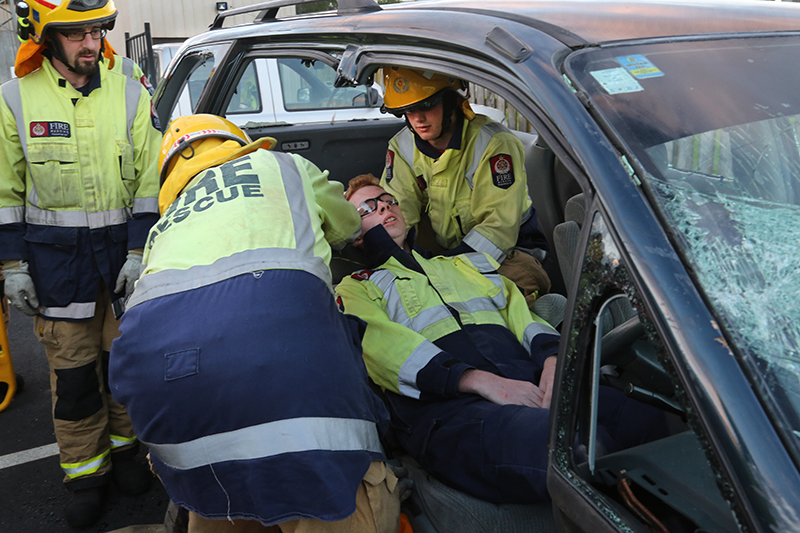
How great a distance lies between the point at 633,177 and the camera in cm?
95

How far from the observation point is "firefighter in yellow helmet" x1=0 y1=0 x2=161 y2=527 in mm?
2398

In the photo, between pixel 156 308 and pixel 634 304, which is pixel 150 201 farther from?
pixel 634 304

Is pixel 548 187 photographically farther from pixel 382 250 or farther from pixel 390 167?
pixel 382 250

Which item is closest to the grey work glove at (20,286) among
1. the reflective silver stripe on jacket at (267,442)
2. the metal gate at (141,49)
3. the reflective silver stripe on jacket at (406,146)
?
the reflective silver stripe on jacket at (267,442)

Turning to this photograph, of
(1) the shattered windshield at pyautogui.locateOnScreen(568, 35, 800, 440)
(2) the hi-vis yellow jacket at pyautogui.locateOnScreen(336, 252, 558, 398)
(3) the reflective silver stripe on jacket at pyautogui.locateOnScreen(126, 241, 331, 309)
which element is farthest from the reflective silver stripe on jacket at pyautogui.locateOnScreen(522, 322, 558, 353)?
(1) the shattered windshield at pyautogui.locateOnScreen(568, 35, 800, 440)

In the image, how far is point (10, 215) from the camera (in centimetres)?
243

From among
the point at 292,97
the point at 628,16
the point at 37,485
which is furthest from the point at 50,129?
the point at 292,97

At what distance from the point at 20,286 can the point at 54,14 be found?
1.01 m

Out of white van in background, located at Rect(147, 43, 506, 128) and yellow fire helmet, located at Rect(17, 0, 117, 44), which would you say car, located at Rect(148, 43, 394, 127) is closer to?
white van in background, located at Rect(147, 43, 506, 128)

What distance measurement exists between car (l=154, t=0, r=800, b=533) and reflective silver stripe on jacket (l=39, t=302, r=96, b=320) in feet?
5.76

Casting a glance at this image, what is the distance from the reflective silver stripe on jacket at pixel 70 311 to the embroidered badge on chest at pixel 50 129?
66 cm

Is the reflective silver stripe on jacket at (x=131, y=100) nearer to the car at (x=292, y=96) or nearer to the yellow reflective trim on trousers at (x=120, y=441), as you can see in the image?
the yellow reflective trim on trousers at (x=120, y=441)

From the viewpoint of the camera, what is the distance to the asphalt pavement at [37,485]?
2.55m

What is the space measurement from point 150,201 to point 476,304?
1368mm
